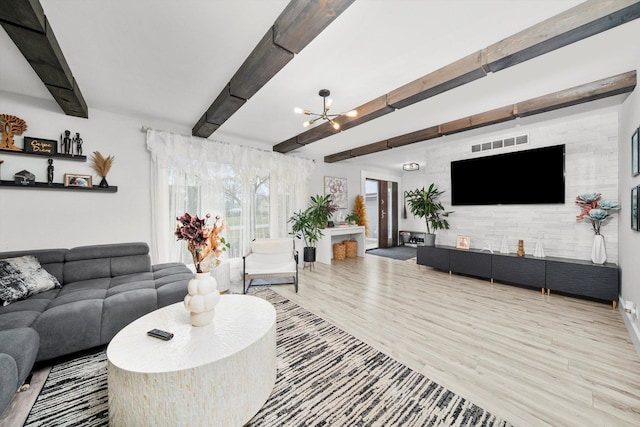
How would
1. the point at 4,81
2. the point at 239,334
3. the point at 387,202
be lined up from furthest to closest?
the point at 387,202
the point at 4,81
the point at 239,334

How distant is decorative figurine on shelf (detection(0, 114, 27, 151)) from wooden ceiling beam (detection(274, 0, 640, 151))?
443cm

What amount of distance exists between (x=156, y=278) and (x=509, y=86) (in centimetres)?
452

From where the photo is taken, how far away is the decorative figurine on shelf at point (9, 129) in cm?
261

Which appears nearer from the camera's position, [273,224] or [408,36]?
[408,36]

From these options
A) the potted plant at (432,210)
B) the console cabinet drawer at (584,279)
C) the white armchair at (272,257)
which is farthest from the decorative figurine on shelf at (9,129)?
the console cabinet drawer at (584,279)

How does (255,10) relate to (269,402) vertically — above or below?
above

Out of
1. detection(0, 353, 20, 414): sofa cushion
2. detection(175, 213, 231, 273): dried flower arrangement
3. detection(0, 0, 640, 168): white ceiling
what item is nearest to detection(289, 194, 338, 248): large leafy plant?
detection(0, 0, 640, 168): white ceiling

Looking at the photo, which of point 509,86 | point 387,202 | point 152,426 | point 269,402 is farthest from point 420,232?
point 152,426

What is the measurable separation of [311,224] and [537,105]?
3.88 metres

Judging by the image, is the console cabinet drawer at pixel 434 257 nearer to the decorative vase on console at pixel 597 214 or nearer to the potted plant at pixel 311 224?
the decorative vase on console at pixel 597 214

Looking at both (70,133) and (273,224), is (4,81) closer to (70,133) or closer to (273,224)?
(70,133)

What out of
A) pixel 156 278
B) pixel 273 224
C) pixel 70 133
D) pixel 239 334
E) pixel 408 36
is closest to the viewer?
pixel 239 334

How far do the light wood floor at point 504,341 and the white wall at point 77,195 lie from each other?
8.06ft

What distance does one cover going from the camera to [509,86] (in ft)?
8.41
